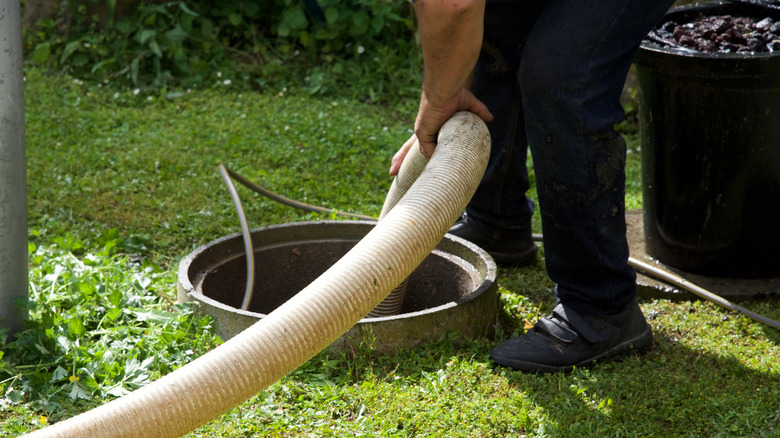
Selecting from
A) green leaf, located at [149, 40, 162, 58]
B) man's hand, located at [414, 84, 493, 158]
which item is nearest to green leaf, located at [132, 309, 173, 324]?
man's hand, located at [414, 84, 493, 158]

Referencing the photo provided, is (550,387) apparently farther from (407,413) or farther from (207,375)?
(207,375)

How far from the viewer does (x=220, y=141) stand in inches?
194

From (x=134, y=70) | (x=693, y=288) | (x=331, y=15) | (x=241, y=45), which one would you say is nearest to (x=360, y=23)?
(x=331, y=15)

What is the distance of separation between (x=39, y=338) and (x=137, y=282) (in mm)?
546

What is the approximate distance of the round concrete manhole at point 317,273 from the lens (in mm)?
2633

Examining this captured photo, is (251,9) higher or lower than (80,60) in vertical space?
higher

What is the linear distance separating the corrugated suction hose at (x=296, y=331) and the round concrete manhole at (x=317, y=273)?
57cm

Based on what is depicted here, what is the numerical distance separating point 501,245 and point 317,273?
2.62 feet

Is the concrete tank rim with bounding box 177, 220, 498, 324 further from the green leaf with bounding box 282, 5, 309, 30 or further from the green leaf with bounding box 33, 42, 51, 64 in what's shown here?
the green leaf with bounding box 33, 42, 51, 64

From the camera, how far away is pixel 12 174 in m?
2.44

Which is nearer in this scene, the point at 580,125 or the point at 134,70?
the point at 580,125

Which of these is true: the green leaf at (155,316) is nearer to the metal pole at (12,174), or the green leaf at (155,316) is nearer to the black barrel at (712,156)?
the metal pole at (12,174)

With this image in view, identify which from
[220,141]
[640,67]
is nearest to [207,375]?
[640,67]

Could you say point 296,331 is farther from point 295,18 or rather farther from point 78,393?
point 295,18
